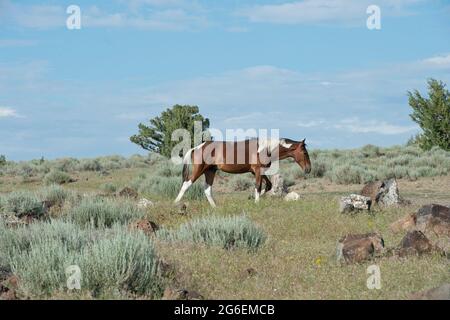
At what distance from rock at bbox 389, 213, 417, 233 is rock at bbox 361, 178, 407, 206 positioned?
361 cm

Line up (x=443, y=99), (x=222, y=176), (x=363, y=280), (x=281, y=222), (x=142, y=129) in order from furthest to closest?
(x=142, y=129), (x=443, y=99), (x=222, y=176), (x=281, y=222), (x=363, y=280)

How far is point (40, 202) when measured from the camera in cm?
1838

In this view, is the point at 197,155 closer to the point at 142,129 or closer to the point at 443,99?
the point at 443,99

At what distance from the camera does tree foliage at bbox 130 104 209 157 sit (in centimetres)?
4697

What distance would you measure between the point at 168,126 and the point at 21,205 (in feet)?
97.3

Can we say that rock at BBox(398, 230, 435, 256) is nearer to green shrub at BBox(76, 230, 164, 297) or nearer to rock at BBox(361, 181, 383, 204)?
green shrub at BBox(76, 230, 164, 297)

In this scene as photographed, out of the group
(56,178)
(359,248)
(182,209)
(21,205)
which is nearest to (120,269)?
(359,248)

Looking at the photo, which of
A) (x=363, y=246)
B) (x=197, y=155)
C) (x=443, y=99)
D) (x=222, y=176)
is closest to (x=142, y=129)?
(x=222, y=176)

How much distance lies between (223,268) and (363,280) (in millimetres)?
2182

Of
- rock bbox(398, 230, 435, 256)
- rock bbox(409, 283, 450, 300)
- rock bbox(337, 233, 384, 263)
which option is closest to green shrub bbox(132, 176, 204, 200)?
rock bbox(337, 233, 384, 263)

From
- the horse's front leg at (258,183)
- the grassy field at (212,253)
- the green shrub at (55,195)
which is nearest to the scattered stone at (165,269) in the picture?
the grassy field at (212,253)

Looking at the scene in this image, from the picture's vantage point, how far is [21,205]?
58.1 ft

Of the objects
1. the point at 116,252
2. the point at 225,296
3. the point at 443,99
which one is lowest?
the point at 225,296

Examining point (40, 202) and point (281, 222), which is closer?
point (281, 222)
